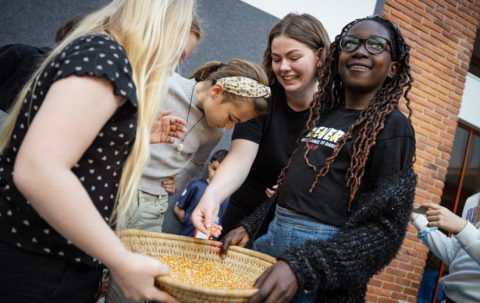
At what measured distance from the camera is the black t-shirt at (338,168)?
1364 millimetres

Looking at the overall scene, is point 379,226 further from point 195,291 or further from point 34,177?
point 34,177

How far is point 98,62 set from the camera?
0.93 m

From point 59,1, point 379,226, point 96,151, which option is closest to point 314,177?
point 379,226

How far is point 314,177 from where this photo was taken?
1.48 meters

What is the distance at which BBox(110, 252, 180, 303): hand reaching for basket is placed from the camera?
0.94 m

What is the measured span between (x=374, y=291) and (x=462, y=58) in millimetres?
3133

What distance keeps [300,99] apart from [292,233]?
0.95 metres

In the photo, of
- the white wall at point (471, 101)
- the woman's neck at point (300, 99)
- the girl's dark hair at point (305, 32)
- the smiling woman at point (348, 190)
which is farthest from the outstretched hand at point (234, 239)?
the white wall at point (471, 101)

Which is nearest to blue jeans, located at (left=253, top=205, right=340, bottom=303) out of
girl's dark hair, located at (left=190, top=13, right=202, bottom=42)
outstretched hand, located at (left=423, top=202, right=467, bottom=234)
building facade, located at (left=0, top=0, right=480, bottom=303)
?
girl's dark hair, located at (left=190, top=13, right=202, bottom=42)

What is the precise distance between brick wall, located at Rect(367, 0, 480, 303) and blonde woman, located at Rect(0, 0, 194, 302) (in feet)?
14.5

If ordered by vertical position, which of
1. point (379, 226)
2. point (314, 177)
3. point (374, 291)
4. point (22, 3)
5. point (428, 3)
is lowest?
point (374, 291)

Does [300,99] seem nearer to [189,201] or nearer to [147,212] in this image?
[147,212]

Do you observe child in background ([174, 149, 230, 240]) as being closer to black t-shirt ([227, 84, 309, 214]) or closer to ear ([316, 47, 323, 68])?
black t-shirt ([227, 84, 309, 214])

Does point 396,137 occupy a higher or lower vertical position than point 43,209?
higher
